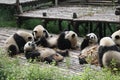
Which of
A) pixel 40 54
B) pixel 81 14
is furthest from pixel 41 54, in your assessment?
pixel 81 14

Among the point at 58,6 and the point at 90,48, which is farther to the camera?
the point at 58,6

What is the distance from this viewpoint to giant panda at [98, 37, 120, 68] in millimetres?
6289

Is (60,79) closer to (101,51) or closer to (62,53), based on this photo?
(101,51)

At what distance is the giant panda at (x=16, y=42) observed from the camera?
813 centimetres

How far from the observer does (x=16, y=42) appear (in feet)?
27.1

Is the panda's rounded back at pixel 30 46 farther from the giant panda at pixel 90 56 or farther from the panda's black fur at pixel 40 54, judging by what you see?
the giant panda at pixel 90 56

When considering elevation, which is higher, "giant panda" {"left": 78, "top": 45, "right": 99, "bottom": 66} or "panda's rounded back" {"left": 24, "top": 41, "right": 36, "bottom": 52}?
"panda's rounded back" {"left": 24, "top": 41, "right": 36, "bottom": 52}

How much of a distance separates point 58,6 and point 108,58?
697cm

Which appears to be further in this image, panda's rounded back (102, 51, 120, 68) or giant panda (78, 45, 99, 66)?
giant panda (78, 45, 99, 66)

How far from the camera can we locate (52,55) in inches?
291

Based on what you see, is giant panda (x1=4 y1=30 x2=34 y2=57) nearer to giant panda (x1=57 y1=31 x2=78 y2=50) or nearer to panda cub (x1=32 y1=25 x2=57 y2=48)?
panda cub (x1=32 y1=25 x2=57 y2=48)

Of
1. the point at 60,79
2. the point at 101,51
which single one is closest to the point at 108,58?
the point at 101,51

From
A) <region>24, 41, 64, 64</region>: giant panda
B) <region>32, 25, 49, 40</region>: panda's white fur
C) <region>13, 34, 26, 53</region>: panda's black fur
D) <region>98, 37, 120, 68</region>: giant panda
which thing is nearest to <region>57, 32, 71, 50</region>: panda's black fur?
<region>32, 25, 49, 40</region>: panda's white fur

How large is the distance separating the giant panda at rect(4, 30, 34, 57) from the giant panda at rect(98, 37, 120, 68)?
222cm
